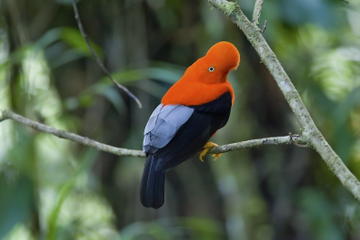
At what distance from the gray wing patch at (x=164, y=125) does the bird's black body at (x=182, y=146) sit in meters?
0.02

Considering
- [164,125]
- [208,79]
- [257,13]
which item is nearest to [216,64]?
[208,79]

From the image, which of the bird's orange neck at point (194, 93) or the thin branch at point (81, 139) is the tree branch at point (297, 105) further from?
the bird's orange neck at point (194, 93)

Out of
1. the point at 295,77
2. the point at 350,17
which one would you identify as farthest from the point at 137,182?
the point at 350,17

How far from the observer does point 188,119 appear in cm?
319

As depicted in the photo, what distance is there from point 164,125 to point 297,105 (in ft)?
2.98

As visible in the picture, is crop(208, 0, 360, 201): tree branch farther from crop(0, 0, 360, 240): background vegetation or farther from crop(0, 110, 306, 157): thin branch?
crop(0, 0, 360, 240): background vegetation

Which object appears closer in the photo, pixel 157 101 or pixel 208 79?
→ pixel 208 79

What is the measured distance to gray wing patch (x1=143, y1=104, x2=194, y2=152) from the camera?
301 cm

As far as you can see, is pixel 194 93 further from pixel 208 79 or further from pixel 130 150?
pixel 130 150

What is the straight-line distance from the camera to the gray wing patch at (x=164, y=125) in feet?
9.89

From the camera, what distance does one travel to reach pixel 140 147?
4777 mm

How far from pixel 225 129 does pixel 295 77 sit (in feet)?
2.24

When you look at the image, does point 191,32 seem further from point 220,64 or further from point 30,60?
point 220,64

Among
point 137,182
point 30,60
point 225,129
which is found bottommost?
point 137,182
